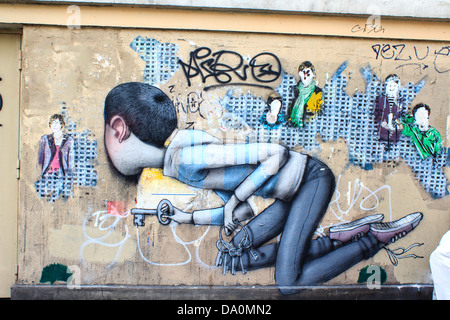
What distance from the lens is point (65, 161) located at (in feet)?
14.3

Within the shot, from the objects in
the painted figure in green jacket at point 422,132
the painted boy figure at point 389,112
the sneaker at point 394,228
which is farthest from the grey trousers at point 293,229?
the painted figure in green jacket at point 422,132

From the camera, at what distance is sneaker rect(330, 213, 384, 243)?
14.9ft

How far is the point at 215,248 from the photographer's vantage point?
4441mm

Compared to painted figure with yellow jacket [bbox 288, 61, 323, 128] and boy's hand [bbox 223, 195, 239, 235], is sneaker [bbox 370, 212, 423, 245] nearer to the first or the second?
painted figure with yellow jacket [bbox 288, 61, 323, 128]

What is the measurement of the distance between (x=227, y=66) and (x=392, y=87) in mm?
1930

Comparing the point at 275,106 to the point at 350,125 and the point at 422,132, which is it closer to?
the point at 350,125

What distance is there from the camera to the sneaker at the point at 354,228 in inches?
179

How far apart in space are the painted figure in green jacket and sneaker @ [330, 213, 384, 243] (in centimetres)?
93

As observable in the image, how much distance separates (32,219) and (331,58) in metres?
3.84

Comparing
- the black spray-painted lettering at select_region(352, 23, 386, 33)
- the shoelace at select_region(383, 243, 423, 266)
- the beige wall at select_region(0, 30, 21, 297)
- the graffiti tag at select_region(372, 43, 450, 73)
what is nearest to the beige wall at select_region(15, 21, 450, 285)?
the graffiti tag at select_region(372, 43, 450, 73)

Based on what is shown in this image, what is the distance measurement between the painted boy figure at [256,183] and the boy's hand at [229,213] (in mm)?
11

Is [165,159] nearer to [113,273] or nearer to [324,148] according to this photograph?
[113,273]

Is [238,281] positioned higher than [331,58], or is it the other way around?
[331,58]
